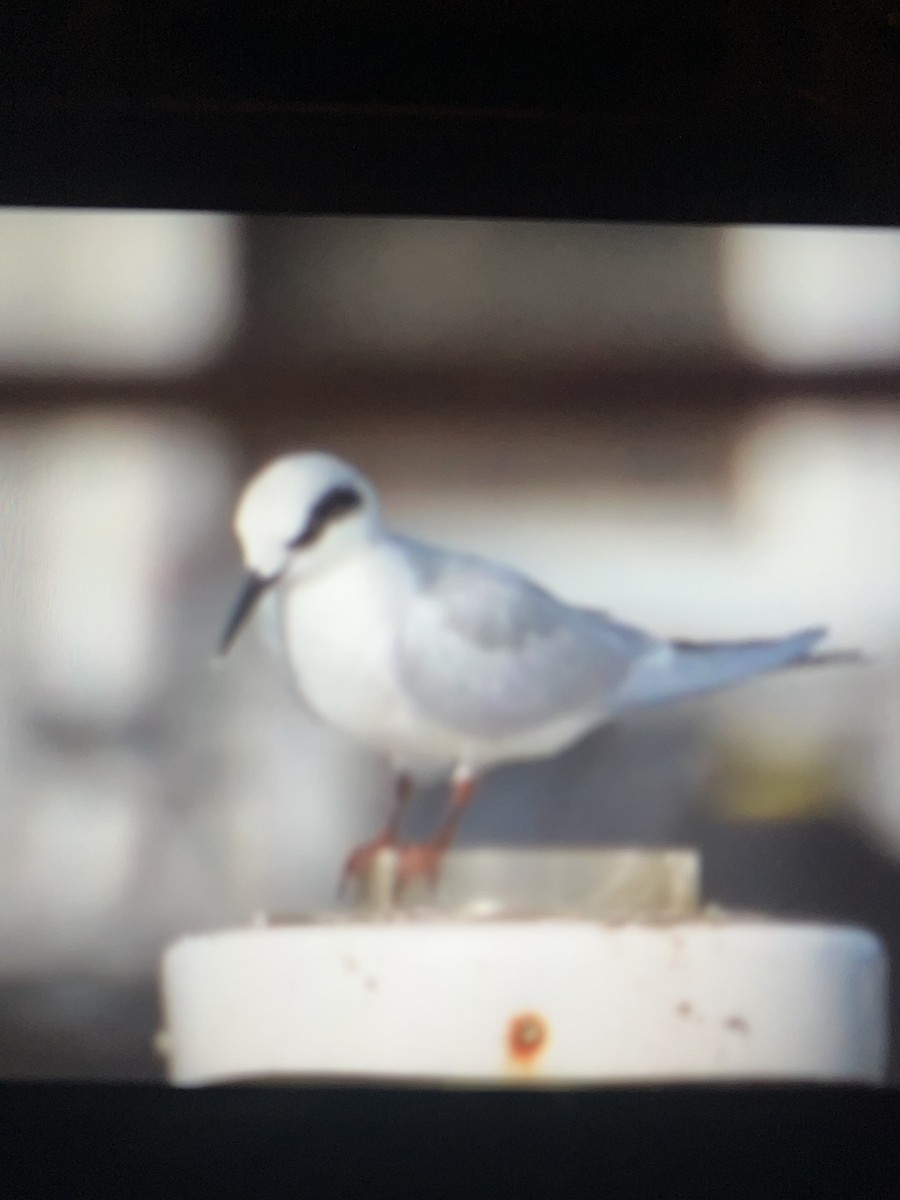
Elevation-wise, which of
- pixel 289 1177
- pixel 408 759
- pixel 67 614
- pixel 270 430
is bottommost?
pixel 289 1177

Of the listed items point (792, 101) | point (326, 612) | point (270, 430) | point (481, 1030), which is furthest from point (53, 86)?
point (481, 1030)

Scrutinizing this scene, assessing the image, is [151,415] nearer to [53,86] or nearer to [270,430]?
[270,430]

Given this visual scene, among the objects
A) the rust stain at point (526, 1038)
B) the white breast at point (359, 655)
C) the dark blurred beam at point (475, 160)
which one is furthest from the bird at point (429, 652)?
the dark blurred beam at point (475, 160)

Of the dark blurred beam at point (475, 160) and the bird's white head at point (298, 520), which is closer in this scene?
the bird's white head at point (298, 520)

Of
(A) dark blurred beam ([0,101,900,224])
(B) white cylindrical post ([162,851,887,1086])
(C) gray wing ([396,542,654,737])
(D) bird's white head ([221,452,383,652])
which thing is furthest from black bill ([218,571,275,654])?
(A) dark blurred beam ([0,101,900,224])

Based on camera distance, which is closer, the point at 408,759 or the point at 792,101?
the point at 408,759

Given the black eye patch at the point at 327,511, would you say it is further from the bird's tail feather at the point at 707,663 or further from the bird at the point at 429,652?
the bird's tail feather at the point at 707,663

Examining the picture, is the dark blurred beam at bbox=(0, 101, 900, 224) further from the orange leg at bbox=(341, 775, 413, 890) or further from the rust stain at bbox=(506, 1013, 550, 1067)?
the rust stain at bbox=(506, 1013, 550, 1067)
